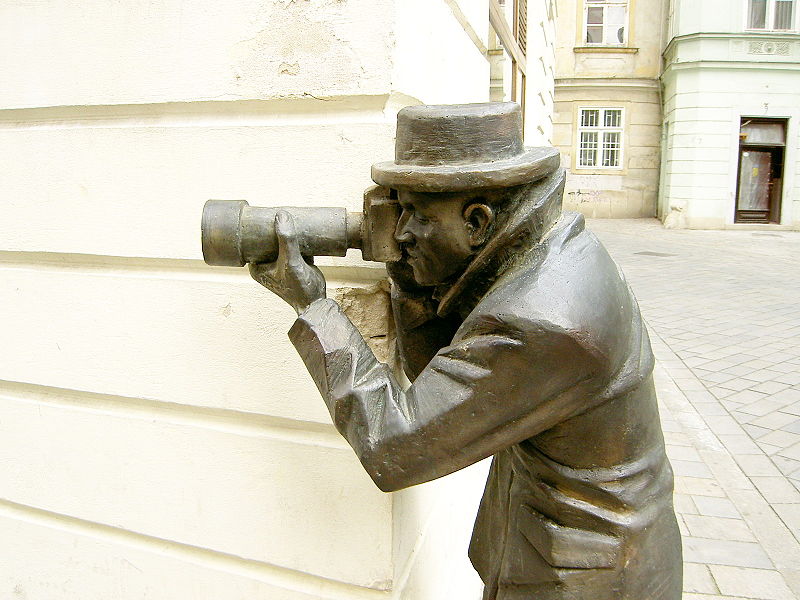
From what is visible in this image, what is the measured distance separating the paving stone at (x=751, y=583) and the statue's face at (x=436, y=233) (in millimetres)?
2698

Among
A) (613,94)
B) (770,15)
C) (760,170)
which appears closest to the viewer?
(770,15)

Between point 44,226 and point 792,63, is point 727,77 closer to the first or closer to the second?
point 792,63

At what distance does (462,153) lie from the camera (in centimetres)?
133

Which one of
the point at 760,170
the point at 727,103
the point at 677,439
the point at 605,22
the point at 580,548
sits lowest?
the point at 677,439

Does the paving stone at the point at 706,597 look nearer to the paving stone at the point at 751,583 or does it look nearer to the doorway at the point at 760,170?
the paving stone at the point at 751,583

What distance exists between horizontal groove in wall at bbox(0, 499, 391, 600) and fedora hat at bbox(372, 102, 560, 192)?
1.13 m

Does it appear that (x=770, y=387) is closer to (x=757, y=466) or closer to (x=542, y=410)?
(x=757, y=466)

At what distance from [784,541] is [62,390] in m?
3.48

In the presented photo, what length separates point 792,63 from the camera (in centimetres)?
1652

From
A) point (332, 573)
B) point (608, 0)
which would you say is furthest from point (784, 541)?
point (608, 0)

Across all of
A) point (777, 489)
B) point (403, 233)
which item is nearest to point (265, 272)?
point (403, 233)

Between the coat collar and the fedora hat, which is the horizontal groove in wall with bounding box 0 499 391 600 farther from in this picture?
the fedora hat

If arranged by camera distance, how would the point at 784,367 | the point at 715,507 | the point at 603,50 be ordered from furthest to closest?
the point at 603,50
the point at 784,367
the point at 715,507

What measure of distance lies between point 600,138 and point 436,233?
19377 millimetres
